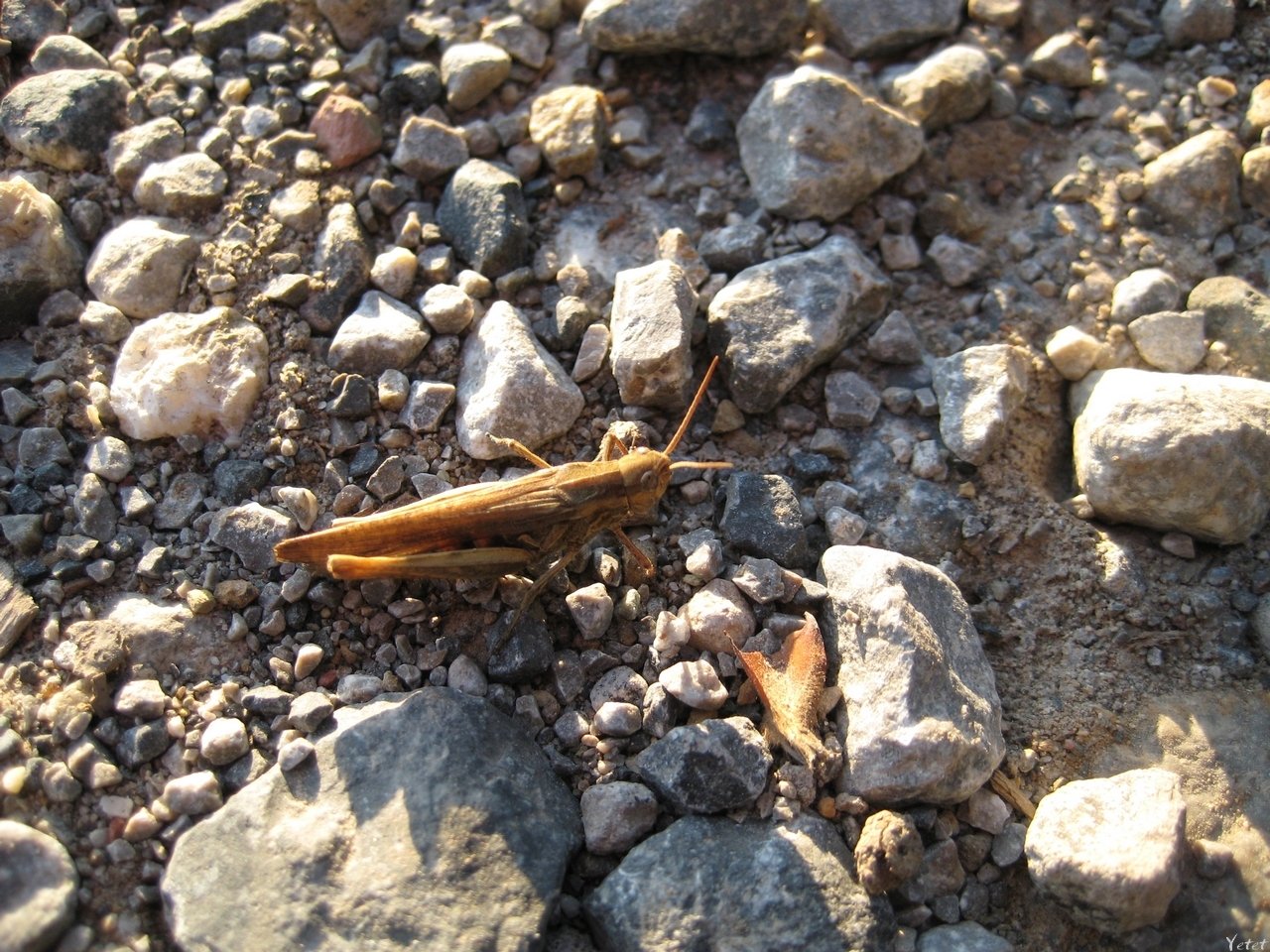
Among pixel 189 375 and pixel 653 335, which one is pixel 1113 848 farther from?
pixel 189 375

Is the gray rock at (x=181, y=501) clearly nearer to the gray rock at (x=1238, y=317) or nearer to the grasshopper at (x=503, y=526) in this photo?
the grasshopper at (x=503, y=526)

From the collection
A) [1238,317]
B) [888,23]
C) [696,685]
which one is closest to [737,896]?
[696,685]

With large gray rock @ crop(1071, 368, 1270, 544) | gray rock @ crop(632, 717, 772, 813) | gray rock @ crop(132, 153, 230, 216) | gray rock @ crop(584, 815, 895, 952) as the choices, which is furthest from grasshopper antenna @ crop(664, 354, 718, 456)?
gray rock @ crop(132, 153, 230, 216)

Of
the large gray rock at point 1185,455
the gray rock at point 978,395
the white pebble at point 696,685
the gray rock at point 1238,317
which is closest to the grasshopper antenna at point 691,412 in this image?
the white pebble at point 696,685

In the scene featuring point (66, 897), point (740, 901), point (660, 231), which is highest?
point (660, 231)

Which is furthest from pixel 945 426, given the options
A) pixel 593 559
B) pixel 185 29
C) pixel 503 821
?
pixel 185 29

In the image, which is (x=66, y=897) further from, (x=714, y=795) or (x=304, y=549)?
(x=714, y=795)
